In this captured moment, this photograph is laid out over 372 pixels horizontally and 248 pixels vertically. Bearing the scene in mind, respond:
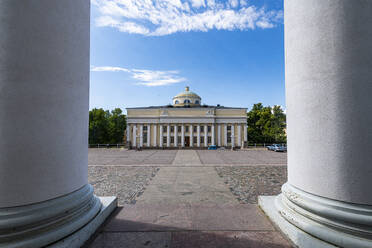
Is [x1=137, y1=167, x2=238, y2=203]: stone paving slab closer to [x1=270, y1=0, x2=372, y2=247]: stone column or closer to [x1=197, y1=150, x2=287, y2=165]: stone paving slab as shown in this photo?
[x1=270, y1=0, x2=372, y2=247]: stone column

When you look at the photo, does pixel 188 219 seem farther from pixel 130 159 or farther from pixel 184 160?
pixel 130 159

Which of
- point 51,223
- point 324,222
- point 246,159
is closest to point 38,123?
point 51,223

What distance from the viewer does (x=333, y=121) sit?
3.02m

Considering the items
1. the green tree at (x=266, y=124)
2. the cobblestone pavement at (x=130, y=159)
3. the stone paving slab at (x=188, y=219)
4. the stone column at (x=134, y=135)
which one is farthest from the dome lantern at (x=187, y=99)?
the stone paving slab at (x=188, y=219)

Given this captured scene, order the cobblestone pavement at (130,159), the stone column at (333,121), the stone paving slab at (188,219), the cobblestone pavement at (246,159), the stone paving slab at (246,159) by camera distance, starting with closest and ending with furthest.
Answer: the stone column at (333,121)
the stone paving slab at (188,219)
the cobblestone pavement at (246,159)
the cobblestone pavement at (130,159)
the stone paving slab at (246,159)

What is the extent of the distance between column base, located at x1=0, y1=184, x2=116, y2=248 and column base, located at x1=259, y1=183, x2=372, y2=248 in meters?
3.77

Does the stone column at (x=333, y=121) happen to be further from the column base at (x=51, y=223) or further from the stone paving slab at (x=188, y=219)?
the column base at (x=51, y=223)

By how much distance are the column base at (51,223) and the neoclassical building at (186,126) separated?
59225 millimetres

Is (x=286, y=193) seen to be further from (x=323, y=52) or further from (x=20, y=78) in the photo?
(x=20, y=78)

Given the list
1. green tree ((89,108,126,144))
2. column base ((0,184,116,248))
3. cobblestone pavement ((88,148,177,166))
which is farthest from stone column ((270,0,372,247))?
green tree ((89,108,126,144))

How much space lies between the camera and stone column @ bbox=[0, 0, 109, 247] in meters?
2.72

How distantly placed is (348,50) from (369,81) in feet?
1.83

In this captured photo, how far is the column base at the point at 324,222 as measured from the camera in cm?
273

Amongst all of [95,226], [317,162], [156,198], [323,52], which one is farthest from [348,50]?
[156,198]
